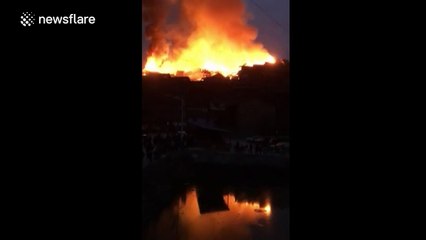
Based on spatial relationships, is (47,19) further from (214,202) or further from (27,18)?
(214,202)

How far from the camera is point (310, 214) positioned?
95.1 inches

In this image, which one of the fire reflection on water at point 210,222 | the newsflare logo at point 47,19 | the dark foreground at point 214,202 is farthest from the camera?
the dark foreground at point 214,202

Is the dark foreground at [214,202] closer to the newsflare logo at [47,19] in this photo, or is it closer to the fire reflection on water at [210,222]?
the fire reflection on water at [210,222]

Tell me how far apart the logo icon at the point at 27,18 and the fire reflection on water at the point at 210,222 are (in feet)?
16.2

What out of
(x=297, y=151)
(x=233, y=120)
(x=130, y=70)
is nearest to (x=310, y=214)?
(x=297, y=151)

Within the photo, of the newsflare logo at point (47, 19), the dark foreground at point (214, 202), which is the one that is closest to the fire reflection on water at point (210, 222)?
the dark foreground at point (214, 202)

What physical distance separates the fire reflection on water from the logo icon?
494 cm

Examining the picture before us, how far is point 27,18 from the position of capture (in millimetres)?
2287

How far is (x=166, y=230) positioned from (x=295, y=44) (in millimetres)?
5347

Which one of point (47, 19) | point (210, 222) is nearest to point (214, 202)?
point (210, 222)

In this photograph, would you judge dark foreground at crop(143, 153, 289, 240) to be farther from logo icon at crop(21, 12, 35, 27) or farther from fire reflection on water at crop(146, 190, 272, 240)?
logo icon at crop(21, 12, 35, 27)

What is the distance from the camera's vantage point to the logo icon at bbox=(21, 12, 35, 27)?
2287 millimetres

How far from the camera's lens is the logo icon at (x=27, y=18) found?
2287 millimetres

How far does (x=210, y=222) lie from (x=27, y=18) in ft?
19.5
